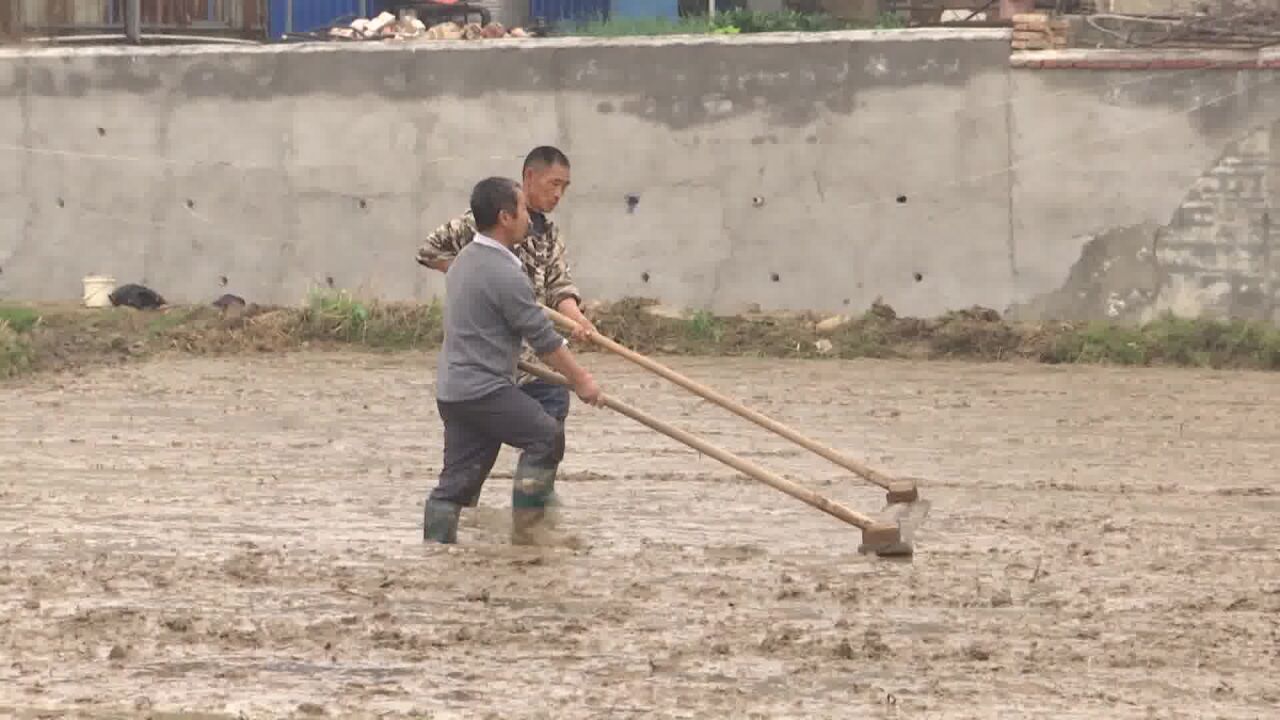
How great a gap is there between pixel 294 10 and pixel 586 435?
12.3 meters

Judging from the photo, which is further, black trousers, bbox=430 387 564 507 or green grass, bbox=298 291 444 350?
green grass, bbox=298 291 444 350

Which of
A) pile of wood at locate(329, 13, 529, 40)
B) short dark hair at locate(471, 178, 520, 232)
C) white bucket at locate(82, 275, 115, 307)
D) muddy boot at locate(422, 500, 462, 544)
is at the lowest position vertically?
white bucket at locate(82, 275, 115, 307)

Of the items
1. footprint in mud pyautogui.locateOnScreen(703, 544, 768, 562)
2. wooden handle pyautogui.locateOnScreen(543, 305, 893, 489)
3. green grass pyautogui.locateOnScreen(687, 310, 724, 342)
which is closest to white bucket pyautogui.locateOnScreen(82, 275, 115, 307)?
green grass pyautogui.locateOnScreen(687, 310, 724, 342)

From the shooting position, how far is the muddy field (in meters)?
6.30

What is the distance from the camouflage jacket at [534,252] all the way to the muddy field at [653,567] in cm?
88

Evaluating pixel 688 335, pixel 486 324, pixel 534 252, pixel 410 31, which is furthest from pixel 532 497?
pixel 410 31

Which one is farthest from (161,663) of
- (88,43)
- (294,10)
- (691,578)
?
(294,10)

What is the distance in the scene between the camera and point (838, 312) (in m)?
16.2

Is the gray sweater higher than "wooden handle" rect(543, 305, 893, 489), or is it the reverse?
the gray sweater

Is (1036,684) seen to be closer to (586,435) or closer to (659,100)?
(586,435)

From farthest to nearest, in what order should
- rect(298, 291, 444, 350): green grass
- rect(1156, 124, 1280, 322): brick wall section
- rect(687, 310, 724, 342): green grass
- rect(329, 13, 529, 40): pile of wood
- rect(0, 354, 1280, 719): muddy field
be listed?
rect(329, 13, 529, 40): pile of wood < rect(298, 291, 444, 350): green grass < rect(687, 310, 724, 342): green grass < rect(1156, 124, 1280, 322): brick wall section < rect(0, 354, 1280, 719): muddy field

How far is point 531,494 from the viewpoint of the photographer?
9.59 meters

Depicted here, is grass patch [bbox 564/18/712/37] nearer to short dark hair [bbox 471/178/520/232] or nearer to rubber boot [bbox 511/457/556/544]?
rubber boot [bbox 511/457/556/544]

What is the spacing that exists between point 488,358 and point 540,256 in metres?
1.06
